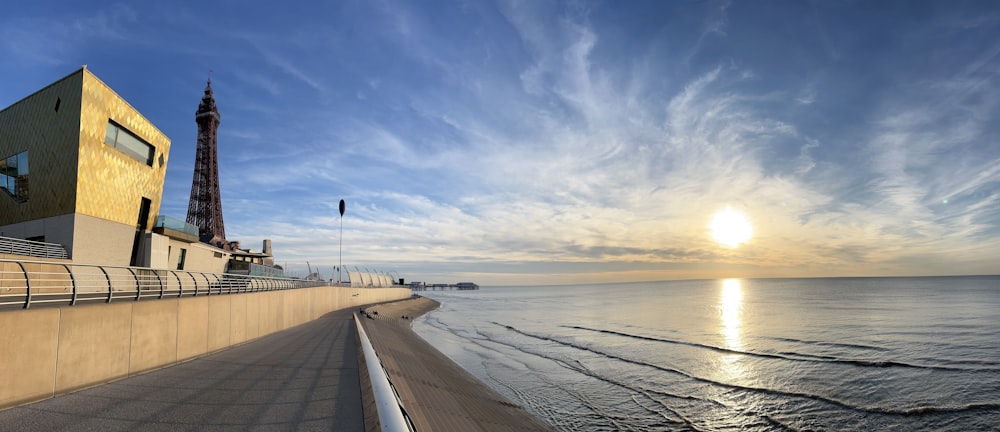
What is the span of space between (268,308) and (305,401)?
51.8 ft

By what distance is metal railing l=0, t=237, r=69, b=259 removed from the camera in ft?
72.6

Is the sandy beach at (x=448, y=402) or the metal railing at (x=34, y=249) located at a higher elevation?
the metal railing at (x=34, y=249)

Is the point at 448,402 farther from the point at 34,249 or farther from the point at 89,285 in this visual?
the point at 34,249

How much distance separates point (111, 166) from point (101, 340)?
25338 millimetres

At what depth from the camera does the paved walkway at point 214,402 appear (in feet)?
21.8

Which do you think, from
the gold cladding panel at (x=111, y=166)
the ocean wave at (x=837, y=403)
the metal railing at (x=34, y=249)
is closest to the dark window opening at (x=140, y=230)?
the gold cladding panel at (x=111, y=166)

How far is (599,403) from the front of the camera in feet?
51.9

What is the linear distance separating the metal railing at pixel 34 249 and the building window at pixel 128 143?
6.62 metres

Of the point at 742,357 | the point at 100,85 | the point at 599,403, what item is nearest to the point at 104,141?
the point at 100,85

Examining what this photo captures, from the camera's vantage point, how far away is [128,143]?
30.0 m

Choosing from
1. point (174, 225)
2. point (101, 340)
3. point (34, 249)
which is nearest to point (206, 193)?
point (174, 225)

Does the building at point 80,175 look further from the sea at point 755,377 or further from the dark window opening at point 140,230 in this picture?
the sea at point 755,377

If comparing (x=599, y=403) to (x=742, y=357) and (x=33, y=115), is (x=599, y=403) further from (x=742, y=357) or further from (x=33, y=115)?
(x=33, y=115)

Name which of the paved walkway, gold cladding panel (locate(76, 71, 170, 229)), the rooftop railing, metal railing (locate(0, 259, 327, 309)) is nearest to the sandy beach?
the paved walkway
